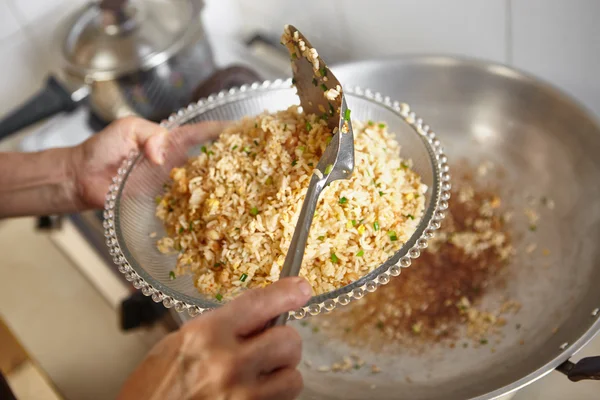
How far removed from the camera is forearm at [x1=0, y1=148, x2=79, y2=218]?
3.36 feet

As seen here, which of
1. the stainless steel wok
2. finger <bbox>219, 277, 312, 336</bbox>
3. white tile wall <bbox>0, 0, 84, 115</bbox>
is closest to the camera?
finger <bbox>219, 277, 312, 336</bbox>

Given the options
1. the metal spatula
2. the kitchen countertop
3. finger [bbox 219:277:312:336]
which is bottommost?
the kitchen countertop

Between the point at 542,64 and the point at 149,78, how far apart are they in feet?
Answer: 2.77

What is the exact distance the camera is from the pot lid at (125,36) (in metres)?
1.25

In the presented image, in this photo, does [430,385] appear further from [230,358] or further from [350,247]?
[230,358]

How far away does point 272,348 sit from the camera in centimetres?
54

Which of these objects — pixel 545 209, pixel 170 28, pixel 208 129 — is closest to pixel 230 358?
pixel 208 129

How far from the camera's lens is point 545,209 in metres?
0.96

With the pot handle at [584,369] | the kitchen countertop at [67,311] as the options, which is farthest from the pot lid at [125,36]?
the pot handle at [584,369]

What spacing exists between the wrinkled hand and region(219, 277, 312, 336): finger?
0.40 m

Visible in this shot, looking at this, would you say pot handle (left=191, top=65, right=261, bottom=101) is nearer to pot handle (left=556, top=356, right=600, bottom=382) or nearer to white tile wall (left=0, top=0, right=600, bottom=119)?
white tile wall (left=0, top=0, right=600, bottom=119)

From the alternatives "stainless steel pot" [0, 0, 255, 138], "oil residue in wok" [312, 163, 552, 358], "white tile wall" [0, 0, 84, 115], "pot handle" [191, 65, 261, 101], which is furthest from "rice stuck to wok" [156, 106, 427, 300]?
"white tile wall" [0, 0, 84, 115]

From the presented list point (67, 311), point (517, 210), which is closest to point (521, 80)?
point (517, 210)

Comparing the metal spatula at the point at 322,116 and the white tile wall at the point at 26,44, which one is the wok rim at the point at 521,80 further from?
the white tile wall at the point at 26,44
